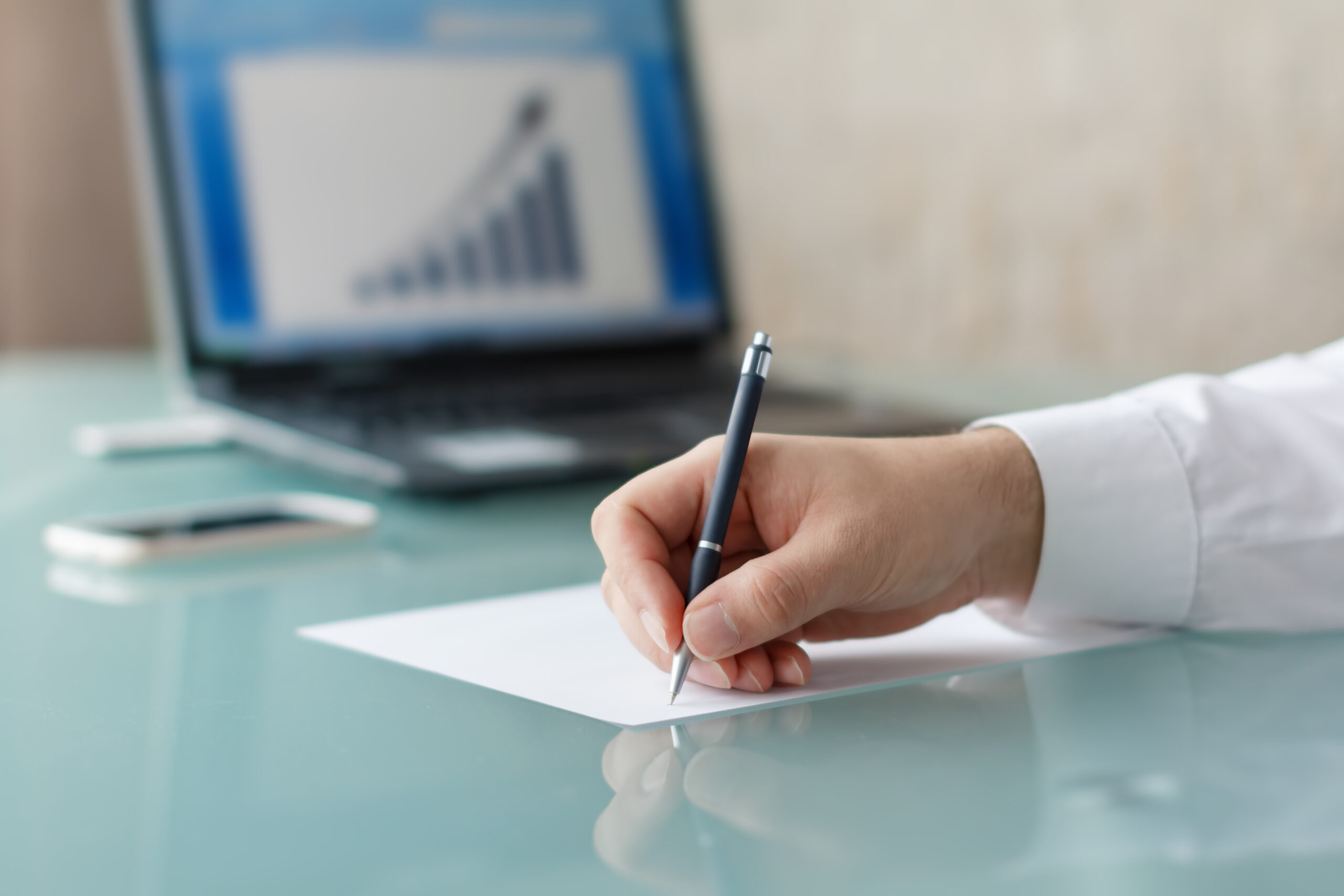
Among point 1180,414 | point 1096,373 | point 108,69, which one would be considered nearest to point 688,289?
point 1096,373

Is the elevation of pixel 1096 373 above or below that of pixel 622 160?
below

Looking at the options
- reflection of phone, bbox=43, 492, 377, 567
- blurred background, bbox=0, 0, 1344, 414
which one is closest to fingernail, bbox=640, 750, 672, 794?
reflection of phone, bbox=43, 492, 377, 567

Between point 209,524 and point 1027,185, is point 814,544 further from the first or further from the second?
point 1027,185

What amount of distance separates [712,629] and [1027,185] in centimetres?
158

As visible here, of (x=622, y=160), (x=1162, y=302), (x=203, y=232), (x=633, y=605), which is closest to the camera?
(x=633, y=605)

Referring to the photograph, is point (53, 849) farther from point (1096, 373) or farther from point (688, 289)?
point (1096, 373)

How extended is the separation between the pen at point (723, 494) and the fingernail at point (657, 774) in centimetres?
6

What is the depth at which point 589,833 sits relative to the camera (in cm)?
34

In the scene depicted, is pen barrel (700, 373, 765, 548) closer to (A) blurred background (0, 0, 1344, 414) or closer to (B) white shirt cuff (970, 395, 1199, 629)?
(B) white shirt cuff (970, 395, 1199, 629)

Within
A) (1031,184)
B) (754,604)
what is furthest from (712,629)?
(1031,184)

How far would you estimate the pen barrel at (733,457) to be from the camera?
47cm

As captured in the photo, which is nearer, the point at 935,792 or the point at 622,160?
the point at 935,792

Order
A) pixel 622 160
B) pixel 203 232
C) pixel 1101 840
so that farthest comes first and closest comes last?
pixel 622 160
pixel 203 232
pixel 1101 840

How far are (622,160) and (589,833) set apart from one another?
3.55 ft
